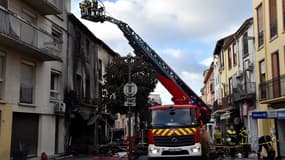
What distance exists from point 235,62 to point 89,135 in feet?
48.4

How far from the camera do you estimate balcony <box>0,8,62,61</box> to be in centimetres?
1734

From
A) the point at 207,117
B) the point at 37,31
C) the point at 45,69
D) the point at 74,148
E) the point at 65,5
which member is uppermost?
the point at 65,5

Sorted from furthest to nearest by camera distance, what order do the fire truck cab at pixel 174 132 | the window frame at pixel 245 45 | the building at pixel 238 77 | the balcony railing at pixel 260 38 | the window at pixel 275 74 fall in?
the window frame at pixel 245 45 < the building at pixel 238 77 < the balcony railing at pixel 260 38 < the window at pixel 275 74 < the fire truck cab at pixel 174 132

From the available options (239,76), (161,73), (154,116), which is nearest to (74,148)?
(161,73)

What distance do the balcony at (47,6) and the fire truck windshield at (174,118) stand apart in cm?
737

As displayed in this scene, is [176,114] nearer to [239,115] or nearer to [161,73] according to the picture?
[161,73]

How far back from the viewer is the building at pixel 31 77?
18344 millimetres

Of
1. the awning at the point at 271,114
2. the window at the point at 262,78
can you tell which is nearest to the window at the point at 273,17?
the window at the point at 262,78

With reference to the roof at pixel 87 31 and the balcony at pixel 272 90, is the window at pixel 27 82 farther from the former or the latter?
the balcony at pixel 272 90

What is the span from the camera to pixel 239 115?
36219mm

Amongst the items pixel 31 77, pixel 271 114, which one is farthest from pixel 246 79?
pixel 31 77

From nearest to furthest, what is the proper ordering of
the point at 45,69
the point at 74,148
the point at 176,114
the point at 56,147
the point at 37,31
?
the point at 176,114 < the point at 37,31 < the point at 45,69 < the point at 56,147 < the point at 74,148

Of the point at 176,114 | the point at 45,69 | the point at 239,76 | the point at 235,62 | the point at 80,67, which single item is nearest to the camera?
the point at 176,114

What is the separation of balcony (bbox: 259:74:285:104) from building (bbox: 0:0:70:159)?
1181 centimetres
